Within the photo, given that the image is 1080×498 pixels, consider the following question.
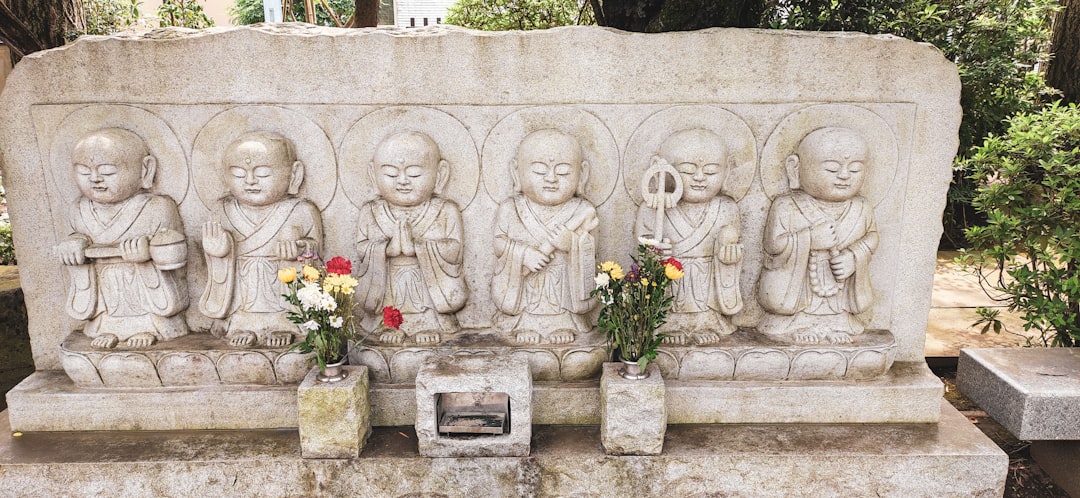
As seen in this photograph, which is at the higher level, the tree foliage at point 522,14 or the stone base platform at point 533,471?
the tree foliage at point 522,14

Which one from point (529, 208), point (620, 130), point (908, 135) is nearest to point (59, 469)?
point (529, 208)

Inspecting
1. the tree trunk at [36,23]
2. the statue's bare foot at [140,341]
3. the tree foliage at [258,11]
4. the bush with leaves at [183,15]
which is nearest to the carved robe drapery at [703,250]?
the statue's bare foot at [140,341]

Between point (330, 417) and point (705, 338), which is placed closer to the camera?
point (330, 417)

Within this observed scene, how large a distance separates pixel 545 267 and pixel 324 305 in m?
1.19

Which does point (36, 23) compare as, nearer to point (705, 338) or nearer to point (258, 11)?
point (705, 338)

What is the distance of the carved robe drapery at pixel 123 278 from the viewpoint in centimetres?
368

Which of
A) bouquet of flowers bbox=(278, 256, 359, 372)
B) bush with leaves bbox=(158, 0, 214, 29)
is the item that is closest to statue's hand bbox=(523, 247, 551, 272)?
bouquet of flowers bbox=(278, 256, 359, 372)

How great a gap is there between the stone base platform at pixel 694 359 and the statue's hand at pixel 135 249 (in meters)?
1.28

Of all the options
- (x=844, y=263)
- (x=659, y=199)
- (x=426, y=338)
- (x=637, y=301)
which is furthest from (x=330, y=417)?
(x=844, y=263)

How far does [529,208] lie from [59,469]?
2786 mm

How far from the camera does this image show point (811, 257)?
3.78m

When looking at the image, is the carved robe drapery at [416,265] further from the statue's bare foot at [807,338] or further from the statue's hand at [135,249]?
the statue's bare foot at [807,338]

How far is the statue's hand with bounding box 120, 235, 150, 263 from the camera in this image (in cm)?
362

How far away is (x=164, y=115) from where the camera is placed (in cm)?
369
